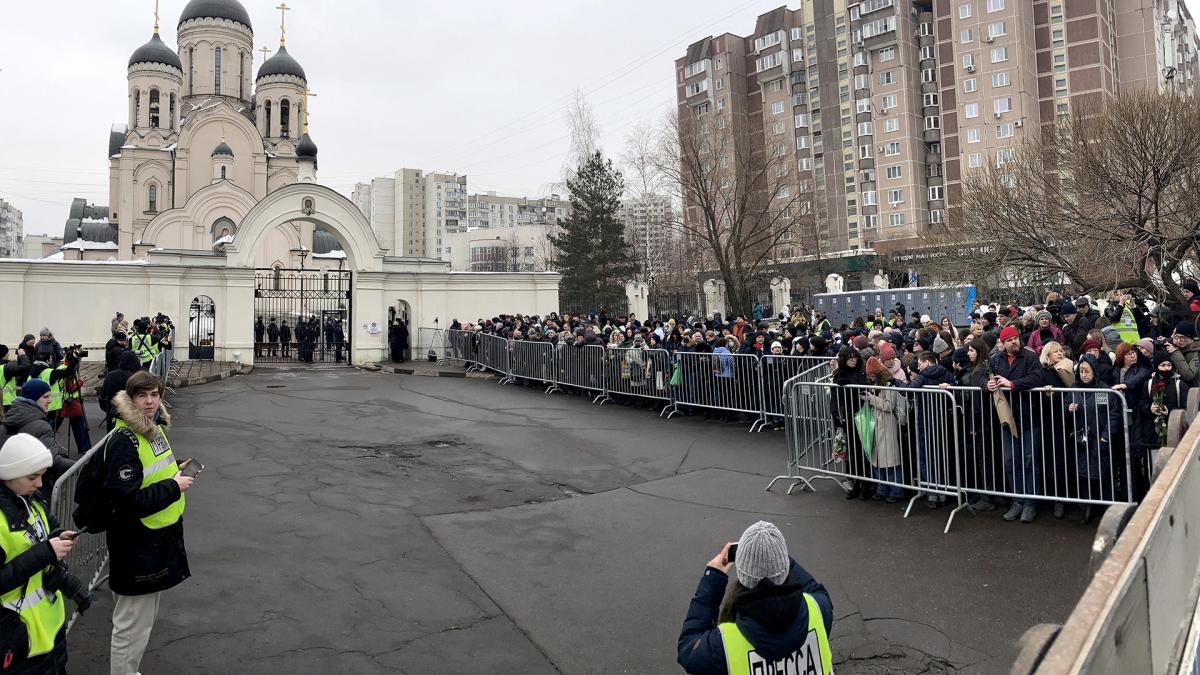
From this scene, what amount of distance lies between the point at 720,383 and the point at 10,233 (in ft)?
614

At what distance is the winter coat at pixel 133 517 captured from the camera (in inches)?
158

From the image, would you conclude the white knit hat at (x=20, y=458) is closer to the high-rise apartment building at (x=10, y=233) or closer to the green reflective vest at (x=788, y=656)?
the green reflective vest at (x=788, y=656)

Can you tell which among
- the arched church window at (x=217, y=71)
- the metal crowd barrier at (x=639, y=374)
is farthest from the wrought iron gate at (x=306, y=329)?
the arched church window at (x=217, y=71)

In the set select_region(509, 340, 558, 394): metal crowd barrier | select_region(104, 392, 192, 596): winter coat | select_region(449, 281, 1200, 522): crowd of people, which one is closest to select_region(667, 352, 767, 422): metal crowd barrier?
select_region(449, 281, 1200, 522): crowd of people

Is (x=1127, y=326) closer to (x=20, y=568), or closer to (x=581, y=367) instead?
(x=581, y=367)

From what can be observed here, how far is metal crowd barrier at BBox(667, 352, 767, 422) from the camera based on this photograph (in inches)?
486

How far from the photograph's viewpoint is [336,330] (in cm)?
2930

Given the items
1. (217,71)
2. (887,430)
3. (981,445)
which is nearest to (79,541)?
(887,430)

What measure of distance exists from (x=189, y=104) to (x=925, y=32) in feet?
201

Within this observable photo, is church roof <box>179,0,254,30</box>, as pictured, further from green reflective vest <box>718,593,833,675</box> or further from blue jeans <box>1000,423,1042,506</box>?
green reflective vest <box>718,593,833,675</box>

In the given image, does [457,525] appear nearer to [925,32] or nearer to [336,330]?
[336,330]

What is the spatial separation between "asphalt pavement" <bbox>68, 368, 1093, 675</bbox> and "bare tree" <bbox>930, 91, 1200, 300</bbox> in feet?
46.1

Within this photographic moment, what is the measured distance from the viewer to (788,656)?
2.65 m

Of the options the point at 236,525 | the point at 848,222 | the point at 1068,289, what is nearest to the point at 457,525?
the point at 236,525
